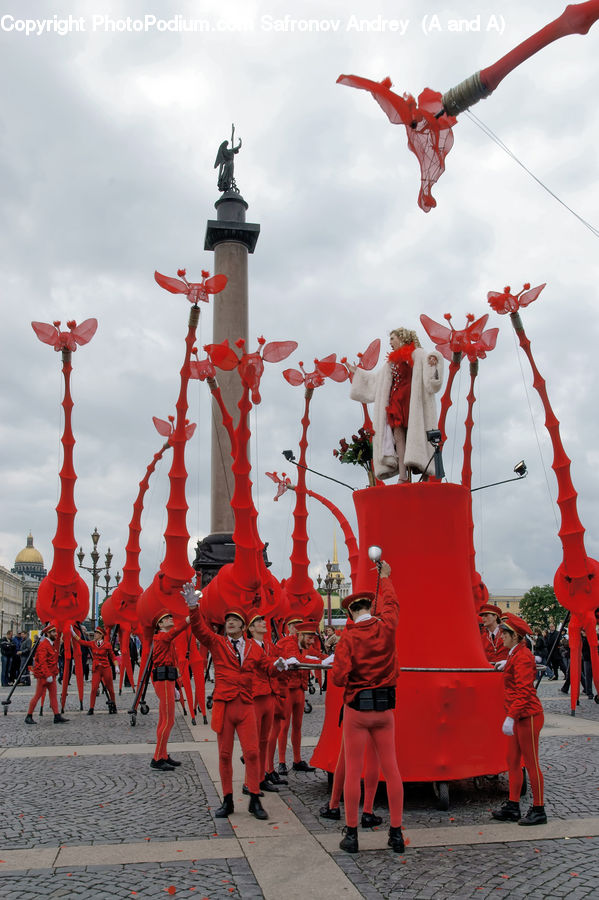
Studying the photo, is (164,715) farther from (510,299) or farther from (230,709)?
(510,299)

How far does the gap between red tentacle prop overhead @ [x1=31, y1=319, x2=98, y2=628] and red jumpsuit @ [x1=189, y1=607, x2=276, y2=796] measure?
686 cm

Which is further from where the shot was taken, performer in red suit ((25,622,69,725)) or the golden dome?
the golden dome

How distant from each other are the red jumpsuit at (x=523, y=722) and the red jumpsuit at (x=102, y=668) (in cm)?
968

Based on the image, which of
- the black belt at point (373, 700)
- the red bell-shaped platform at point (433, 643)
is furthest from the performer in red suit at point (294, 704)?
the black belt at point (373, 700)

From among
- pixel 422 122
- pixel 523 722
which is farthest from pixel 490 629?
pixel 422 122

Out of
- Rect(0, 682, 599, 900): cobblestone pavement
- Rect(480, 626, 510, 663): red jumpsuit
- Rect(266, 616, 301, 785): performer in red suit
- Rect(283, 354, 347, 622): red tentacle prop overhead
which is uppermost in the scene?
Rect(283, 354, 347, 622): red tentacle prop overhead

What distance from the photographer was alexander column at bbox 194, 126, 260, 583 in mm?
28922

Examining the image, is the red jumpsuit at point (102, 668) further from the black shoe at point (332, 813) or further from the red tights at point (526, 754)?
the red tights at point (526, 754)

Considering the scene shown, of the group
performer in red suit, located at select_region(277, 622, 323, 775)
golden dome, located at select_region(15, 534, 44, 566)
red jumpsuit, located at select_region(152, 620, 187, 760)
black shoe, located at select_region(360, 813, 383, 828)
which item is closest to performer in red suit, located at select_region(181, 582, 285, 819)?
black shoe, located at select_region(360, 813, 383, 828)

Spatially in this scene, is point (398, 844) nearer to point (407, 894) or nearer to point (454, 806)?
point (407, 894)

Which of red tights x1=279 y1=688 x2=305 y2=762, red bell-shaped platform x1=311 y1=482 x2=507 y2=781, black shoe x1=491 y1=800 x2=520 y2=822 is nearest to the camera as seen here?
black shoe x1=491 y1=800 x2=520 y2=822

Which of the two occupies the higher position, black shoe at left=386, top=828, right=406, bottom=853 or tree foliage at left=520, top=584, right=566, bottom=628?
tree foliage at left=520, top=584, right=566, bottom=628

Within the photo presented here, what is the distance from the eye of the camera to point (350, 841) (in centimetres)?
551

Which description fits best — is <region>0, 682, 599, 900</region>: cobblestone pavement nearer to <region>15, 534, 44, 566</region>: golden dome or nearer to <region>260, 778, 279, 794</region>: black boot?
<region>260, 778, 279, 794</region>: black boot
